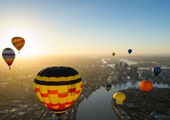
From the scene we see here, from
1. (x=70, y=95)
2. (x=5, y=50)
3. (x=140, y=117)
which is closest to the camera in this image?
(x=70, y=95)

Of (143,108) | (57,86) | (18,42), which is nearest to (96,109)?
(143,108)

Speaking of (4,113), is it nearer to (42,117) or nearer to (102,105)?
(42,117)

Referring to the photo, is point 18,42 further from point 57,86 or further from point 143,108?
point 143,108

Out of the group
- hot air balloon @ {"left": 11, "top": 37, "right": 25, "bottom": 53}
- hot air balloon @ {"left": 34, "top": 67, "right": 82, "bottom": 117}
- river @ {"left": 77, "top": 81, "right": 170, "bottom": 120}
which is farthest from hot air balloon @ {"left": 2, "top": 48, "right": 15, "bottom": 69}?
river @ {"left": 77, "top": 81, "right": 170, "bottom": 120}

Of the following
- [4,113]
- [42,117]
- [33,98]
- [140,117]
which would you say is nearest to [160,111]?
[140,117]

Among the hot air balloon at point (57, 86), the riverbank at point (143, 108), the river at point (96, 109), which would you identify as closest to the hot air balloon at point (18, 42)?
the hot air balloon at point (57, 86)

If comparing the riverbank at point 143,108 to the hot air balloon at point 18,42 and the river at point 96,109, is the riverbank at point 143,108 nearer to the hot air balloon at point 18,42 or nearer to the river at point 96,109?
the river at point 96,109

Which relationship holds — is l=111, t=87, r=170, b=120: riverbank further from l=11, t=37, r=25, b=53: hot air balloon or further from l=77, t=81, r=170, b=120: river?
l=11, t=37, r=25, b=53: hot air balloon

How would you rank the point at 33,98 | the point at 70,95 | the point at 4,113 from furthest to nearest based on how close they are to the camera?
1. the point at 33,98
2. the point at 4,113
3. the point at 70,95
